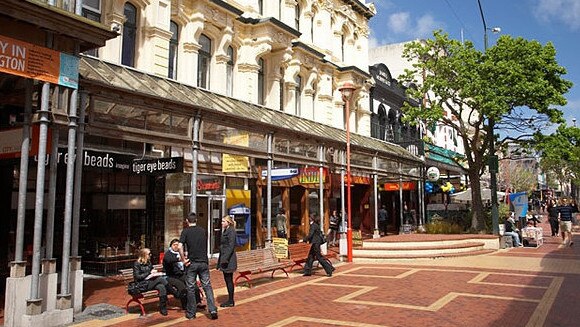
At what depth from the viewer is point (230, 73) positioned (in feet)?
62.5

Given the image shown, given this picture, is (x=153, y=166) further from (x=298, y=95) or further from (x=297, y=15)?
(x=297, y=15)

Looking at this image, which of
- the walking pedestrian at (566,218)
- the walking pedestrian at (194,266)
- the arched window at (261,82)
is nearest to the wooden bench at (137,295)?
the walking pedestrian at (194,266)

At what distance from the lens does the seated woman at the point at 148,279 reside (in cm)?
838

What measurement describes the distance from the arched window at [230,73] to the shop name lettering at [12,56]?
11476 millimetres

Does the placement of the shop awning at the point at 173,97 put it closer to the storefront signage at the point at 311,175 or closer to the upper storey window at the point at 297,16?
the storefront signage at the point at 311,175

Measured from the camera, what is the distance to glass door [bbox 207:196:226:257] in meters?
16.6

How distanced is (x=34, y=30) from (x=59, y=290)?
435 centimetres

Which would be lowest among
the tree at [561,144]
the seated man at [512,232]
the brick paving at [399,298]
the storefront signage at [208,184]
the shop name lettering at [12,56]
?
the brick paving at [399,298]

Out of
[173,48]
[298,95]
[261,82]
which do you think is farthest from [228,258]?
[298,95]

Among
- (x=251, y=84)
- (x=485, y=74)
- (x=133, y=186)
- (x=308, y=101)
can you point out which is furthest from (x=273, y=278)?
(x=485, y=74)

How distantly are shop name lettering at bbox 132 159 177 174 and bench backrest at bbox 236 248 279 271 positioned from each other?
2834 millimetres

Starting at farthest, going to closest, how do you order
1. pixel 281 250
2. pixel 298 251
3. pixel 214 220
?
pixel 214 220
pixel 298 251
pixel 281 250

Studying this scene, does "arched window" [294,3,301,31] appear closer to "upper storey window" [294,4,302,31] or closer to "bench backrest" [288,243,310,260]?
"upper storey window" [294,4,302,31]

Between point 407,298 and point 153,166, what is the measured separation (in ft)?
23.2
